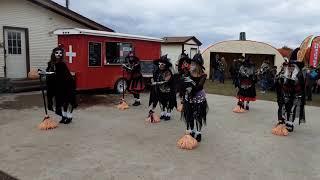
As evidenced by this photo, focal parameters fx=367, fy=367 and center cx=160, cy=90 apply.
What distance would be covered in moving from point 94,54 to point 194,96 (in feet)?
24.1

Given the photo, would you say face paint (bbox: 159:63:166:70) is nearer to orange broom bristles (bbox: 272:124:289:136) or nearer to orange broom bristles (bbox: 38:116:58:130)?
orange broom bristles (bbox: 38:116:58:130)

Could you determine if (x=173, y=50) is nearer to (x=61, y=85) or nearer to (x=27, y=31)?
(x=27, y=31)

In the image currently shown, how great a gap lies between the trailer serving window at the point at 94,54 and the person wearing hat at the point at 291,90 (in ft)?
23.6

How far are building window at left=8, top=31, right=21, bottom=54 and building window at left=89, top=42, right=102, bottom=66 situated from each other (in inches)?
142

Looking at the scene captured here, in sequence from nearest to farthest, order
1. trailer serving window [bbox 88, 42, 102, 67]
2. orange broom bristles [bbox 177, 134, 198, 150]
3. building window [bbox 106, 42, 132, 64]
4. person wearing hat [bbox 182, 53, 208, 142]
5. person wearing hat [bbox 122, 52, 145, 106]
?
orange broom bristles [bbox 177, 134, 198, 150]
person wearing hat [bbox 182, 53, 208, 142]
person wearing hat [bbox 122, 52, 145, 106]
trailer serving window [bbox 88, 42, 102, 67]
building window [bbox 106, 42, 132, 64]

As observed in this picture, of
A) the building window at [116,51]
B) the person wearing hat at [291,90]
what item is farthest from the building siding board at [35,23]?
the person wearing hat at [291,90]

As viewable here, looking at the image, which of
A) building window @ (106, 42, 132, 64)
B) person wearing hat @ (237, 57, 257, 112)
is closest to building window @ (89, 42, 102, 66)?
building window @ (106, 42, 132, 64)

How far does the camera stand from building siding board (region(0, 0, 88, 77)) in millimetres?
14117

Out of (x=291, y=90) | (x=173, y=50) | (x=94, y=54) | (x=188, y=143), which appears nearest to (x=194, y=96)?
(x=188, y=143)

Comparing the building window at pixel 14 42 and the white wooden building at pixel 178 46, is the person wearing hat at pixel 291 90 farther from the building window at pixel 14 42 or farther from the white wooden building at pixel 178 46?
the white wooden building at pixel 178 46

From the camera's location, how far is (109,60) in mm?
13781

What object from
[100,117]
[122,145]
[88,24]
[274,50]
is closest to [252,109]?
[100,117]

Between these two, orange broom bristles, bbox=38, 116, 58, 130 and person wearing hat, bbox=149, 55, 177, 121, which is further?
person wearing hat, bbox=149, 55, 177, 121

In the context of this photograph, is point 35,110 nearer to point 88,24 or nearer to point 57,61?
point 57,61
